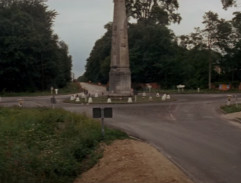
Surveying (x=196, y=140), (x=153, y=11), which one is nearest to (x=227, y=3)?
(x=196, y=140)

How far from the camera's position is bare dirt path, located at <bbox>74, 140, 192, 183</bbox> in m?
10.5

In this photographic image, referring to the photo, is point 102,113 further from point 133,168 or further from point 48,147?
point 133,168

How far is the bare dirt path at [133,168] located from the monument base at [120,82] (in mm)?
Result: 28284

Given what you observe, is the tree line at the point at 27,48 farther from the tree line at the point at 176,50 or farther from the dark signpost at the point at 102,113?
the dark signpost at the point at 102,113

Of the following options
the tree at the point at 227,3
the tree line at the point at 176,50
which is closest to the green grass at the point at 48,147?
the tree at the point at 227,3

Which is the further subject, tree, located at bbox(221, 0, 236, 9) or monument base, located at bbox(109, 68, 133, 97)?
monument base, located at bbox(109, 68, 133, 97)

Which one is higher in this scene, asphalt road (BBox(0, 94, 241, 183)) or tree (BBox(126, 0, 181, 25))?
tree (BBox(126, 0, 181, 25))

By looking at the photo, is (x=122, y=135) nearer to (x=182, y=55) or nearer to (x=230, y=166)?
(x=230, y=166)

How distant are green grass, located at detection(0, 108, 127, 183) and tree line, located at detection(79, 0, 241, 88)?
4475 centimetres

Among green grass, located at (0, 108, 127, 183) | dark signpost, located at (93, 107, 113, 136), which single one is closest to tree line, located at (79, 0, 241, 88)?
green grass, located at (0, 108, 127, 183)

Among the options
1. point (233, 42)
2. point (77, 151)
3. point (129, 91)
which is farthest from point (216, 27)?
point (77, 151)

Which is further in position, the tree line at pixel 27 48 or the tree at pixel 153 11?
the tree at pixel 153 11

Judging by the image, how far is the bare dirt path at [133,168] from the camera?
10.5 metres

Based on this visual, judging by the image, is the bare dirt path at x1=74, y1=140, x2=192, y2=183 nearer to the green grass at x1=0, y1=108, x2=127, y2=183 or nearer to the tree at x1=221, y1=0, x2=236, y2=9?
the green grass at x1=0, y1=108, x2=127, y2=183
